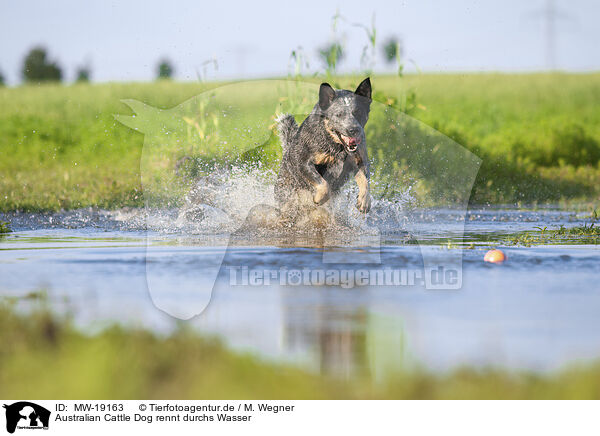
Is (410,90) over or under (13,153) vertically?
over

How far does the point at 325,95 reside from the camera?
26.4 ft

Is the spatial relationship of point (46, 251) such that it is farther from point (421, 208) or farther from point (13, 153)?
point (13, 153)

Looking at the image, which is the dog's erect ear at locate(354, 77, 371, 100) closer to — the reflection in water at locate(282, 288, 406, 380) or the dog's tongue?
the dog's tongue

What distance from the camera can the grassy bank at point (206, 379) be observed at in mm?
3289

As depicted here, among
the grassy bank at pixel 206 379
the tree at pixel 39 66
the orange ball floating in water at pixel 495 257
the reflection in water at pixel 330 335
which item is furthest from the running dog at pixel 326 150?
the tree at pixel 39 66

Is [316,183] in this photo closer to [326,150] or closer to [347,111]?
[326,150]

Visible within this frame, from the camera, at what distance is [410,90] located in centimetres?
1330

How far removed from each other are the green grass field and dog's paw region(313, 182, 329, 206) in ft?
14.7

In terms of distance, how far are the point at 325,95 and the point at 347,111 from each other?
291 millimetres

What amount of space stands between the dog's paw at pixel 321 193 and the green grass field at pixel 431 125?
14.7 feet

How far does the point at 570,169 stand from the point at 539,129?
4.40 metres

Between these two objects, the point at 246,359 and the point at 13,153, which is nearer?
the point at 246,359

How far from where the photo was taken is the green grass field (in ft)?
45.1
